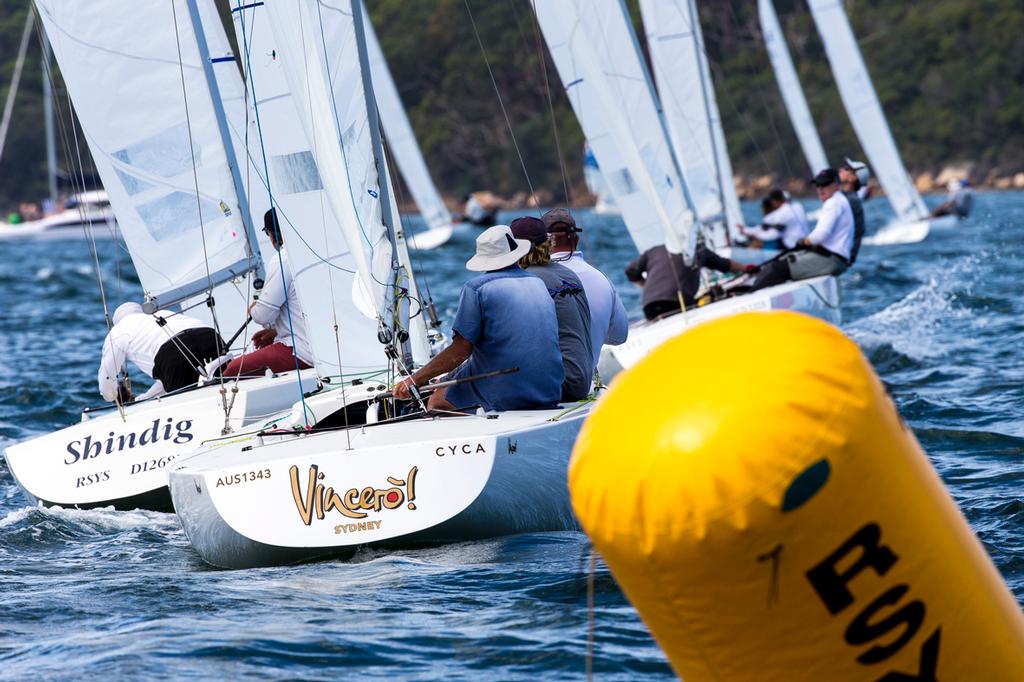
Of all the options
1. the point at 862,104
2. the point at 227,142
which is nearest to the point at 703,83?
the point at 227,142

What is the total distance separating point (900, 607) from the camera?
2.43 m

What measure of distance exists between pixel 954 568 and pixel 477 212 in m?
38.4

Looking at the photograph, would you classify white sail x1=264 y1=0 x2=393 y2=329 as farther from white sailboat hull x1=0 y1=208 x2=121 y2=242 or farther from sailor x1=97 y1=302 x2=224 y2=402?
white sailboat hull x1=0 y1=208 x2=121 y2=242

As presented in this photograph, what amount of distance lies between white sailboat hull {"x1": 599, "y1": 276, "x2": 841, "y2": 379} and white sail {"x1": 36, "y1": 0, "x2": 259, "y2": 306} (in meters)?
2.08

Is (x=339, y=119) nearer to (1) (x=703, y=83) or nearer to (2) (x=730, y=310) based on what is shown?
(2) (x=730, y=310)

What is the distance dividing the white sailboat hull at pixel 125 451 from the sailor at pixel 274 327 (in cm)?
44

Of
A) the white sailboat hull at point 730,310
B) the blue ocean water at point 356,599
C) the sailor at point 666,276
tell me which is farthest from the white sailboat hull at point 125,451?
the sailor at point 666,276

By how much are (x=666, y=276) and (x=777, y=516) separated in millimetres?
7777

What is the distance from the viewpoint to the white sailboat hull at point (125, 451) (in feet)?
20.5

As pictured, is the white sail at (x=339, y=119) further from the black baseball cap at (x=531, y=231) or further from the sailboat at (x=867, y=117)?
the sailboat at (x=867, y=117)

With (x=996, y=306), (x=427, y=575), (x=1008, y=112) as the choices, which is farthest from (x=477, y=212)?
(x=427, y=575)

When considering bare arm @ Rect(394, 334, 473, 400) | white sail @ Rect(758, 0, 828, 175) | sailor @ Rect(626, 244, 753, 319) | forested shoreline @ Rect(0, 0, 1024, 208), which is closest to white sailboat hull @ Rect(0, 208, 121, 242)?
forested shoreline @ Rect(0, 0, 1024, 208)

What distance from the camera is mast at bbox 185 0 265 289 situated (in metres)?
8.45

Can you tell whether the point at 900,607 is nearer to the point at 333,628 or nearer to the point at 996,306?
the point at 333,628
